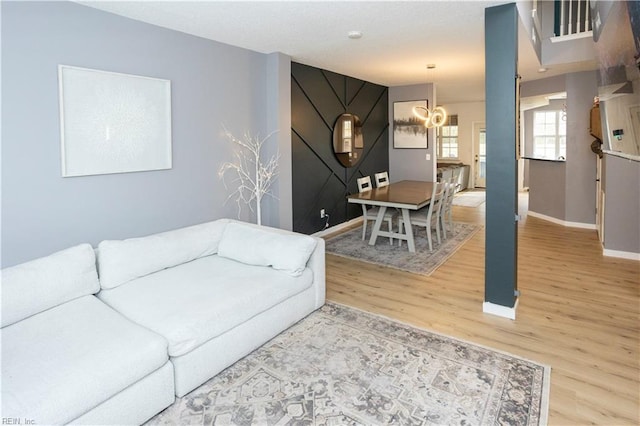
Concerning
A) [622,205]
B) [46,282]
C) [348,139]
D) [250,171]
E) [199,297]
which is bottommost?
[199,297]

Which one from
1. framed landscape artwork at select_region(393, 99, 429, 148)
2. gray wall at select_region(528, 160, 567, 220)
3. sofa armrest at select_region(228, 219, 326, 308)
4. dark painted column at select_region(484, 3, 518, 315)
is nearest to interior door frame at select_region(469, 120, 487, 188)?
gray wall at select_region(528, 160, 567, 220)

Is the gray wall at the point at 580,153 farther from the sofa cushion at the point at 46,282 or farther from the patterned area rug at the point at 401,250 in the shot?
the sofa cushion at the point at 46,282

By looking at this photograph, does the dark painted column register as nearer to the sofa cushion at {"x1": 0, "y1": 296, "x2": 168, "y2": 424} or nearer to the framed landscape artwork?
the sofa cushion at {"x1": 0, "y1": 296, "x2": 168, "y2": 424}

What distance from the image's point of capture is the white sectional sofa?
169 cm

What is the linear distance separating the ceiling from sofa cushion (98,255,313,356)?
204 cm

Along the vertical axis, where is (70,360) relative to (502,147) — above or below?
below

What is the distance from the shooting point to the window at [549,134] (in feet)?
29.7

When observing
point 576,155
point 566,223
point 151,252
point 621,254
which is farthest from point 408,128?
point 151,252

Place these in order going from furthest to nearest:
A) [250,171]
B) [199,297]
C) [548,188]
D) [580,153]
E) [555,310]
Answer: [548,188], [580,153], [250,171], [555,310], [199,297]

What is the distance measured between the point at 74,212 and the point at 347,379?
2.36 metres

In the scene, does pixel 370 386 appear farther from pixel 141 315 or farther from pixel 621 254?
pixel 621 254

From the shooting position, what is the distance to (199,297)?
2.44 meters

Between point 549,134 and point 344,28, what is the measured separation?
782cm

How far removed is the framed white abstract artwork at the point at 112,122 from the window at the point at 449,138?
29.5ft
